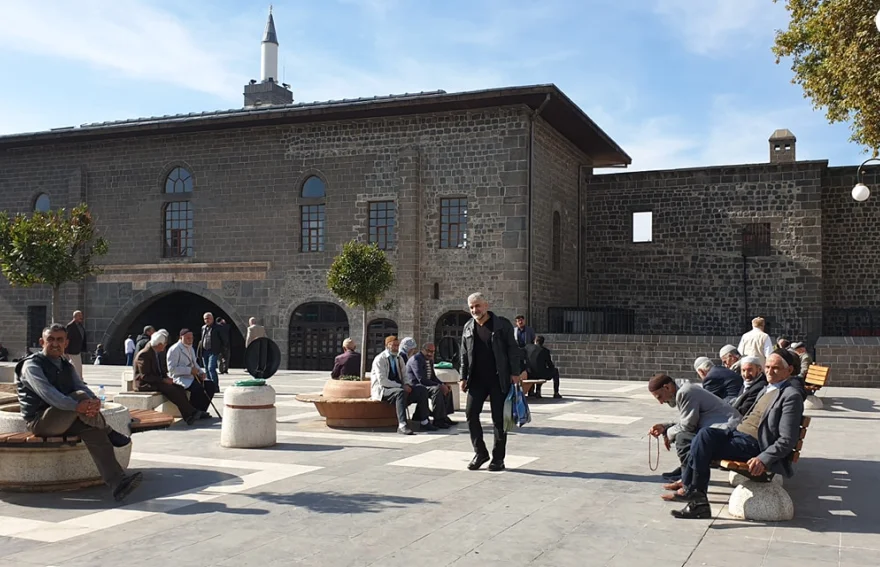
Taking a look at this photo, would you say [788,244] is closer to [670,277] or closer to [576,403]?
[670,277]

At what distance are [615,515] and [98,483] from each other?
4.47m

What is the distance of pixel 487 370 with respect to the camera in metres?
8.85

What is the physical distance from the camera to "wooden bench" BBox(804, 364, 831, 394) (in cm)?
1470

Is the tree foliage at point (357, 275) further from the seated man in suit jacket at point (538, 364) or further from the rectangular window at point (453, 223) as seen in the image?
the seated man in suit jacket at point (538, 364)

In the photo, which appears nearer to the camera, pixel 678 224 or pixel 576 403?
pixel 576 403

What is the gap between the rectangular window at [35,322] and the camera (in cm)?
→ 3133

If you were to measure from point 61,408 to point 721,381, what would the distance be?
613cm

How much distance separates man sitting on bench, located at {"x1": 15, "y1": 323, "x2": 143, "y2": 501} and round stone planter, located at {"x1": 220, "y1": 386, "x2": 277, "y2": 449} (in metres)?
2.68

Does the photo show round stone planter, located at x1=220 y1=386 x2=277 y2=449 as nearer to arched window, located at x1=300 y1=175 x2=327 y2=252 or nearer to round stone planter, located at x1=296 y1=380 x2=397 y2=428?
round stone planter, located at x1=296 y1=380 x2=397 y2=428

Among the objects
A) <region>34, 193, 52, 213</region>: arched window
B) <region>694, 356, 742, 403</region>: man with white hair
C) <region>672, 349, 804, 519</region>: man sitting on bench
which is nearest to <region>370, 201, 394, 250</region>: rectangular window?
<region>34, 193, 52, 213</region>: arched window

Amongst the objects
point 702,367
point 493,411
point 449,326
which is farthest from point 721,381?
point 449,326

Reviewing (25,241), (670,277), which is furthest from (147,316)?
(670,277)

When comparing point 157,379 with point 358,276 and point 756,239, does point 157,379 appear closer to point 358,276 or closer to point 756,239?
point 358,276

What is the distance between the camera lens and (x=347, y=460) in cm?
925
